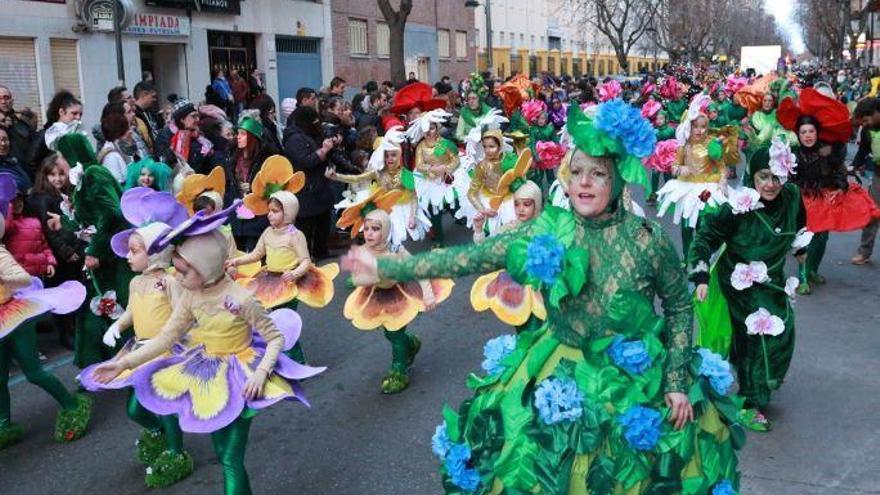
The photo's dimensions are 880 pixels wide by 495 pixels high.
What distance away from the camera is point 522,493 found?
3.18 m

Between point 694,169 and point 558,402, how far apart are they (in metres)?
6.66

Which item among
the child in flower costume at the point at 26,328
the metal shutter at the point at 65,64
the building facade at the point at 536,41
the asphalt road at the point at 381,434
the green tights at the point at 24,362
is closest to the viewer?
the asphalt road at the point at 381,434

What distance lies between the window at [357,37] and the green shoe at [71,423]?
26.6 meters

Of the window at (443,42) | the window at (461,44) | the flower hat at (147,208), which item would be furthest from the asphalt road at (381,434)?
the window at (461,44)

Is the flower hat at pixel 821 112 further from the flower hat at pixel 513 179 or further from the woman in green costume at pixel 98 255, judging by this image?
the woman in green costume at pixel 98 255

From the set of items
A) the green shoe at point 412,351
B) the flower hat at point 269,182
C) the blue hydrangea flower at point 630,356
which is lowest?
the green shoe at point 412,351

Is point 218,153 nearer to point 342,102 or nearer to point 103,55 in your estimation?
point 342,102

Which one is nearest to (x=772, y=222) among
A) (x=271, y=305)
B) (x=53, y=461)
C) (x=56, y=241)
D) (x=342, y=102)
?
(x=271, y=305)

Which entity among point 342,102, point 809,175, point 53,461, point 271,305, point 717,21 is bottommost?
point 53,461

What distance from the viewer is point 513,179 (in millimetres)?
8195

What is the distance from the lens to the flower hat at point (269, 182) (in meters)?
6.88

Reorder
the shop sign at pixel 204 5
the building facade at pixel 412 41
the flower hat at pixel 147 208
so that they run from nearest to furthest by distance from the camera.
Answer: the flower hat at pixel 147 208 < the shop sign at pixel 204 5 < the building facade at pixel 412 41

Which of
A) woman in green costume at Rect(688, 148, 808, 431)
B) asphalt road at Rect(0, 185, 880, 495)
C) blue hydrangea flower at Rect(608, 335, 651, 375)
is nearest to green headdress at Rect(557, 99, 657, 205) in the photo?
blue hydrangea flower at Rect(608, 335, 651, 375)

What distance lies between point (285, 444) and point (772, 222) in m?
3.24
